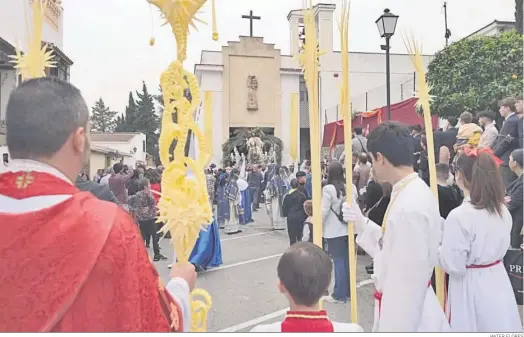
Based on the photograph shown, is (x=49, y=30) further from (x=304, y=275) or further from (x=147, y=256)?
(x=304, y=275)

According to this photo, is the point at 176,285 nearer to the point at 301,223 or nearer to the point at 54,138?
the point at 54,138

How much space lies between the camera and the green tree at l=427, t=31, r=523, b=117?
24.5 ft

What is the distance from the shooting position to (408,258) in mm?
2012

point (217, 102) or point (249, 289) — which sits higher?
point (217, 102)

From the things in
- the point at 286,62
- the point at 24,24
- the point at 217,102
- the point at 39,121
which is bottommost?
the point at 39,121

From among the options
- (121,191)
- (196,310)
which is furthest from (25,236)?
(121,191)

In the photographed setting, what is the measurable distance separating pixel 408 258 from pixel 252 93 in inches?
780

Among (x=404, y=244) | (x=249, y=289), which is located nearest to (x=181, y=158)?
(x=404, y=244)

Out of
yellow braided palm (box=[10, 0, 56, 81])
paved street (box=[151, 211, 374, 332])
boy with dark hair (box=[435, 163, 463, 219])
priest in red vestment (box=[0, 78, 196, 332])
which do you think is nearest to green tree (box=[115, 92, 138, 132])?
paved street (box=[151, 211, 374, 332])

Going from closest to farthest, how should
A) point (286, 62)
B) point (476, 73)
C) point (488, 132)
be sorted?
point (488, 132), point (476, 73), point (286, 62)

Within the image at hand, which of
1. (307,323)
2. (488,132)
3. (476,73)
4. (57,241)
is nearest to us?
(57,241)

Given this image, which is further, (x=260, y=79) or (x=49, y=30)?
(x=260, y=79)

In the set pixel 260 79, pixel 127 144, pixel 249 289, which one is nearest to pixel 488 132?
pixel 249 289

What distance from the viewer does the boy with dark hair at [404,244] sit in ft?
6.60
